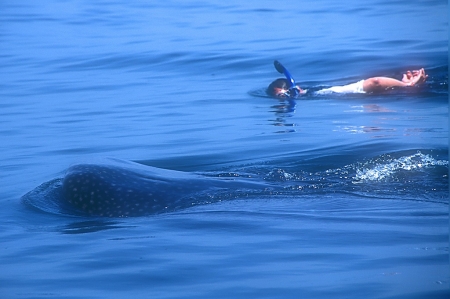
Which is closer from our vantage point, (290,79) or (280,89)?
(290,79)

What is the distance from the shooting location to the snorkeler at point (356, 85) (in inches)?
529

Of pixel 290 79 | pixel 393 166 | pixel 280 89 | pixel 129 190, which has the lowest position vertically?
pixel 393 166

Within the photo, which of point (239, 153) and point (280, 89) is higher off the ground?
point (280, 89)

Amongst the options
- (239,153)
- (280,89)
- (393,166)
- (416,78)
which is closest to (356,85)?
(416,78)

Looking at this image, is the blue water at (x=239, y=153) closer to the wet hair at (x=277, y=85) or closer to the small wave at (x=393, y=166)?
the small wave at (x=393, y=166)

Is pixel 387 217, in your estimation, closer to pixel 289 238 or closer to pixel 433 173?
pixel 289 238

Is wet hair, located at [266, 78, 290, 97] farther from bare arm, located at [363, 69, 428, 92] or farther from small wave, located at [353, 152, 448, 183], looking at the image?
small wave, located at [353, 152, 448, 183]

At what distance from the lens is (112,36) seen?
23391mm

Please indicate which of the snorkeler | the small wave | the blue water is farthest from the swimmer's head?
the small wave

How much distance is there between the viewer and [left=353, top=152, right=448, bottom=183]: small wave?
792cm

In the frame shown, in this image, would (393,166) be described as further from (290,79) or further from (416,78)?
(290,79)

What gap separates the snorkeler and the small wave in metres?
4.99

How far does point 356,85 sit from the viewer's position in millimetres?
13672

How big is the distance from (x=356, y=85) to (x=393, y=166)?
5.57 meters
